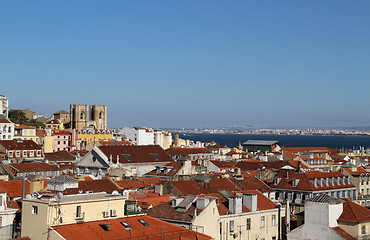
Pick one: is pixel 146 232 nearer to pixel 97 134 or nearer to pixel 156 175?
pixel 156 175

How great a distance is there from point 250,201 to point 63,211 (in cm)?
1467

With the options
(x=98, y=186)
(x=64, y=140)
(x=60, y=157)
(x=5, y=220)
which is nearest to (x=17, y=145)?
(x=60, y=157)

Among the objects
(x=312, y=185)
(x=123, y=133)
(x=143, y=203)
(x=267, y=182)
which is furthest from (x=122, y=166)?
(x=123, y=133)

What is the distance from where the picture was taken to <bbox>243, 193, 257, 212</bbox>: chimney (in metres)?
39.1

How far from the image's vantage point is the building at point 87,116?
177750 mm

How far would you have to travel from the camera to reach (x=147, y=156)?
7994 cm

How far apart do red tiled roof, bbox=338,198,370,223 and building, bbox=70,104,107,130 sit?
143 meters

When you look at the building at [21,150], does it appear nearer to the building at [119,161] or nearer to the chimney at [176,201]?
the building at [119,161]

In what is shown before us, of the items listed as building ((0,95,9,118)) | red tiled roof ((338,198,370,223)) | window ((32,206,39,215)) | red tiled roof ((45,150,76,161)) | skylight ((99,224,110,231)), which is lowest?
red tiled roof ((45,150,76,161))

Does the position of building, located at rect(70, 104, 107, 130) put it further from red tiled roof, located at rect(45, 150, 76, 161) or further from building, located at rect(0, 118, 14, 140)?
red tiled roof, located at rect(45, 150, 76, 161)

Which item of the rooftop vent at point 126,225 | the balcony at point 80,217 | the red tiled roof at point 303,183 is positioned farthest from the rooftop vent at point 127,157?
the rooftop vent at point 126,225

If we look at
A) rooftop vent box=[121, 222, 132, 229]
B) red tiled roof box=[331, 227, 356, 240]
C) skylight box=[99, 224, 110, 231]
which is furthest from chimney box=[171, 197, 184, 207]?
red tiled roof box=[331, 227, 356, 240]

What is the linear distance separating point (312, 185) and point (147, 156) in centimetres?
3034

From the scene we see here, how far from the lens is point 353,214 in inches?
1403
